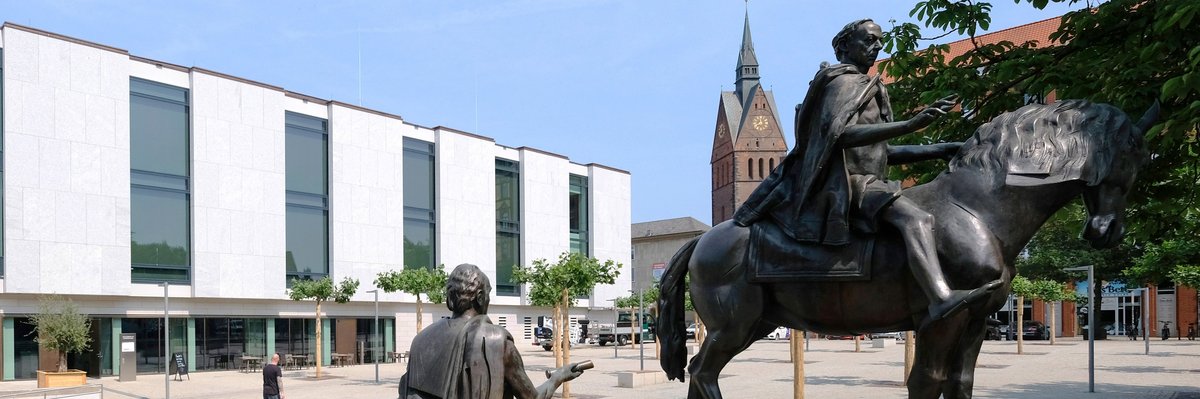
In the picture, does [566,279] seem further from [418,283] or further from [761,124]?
[761,124]

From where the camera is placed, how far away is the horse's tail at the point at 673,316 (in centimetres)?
545

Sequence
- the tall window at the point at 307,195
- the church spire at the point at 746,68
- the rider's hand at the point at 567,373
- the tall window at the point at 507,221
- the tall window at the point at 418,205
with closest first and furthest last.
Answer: the rider's hand at the point at 567,373, the tall window at the point at 307,195, the tall window at the point at 418,205, the tall window at the point at 507,221, the church spire at the point at 746,68

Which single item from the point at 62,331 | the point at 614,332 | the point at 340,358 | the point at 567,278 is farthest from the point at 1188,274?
the point at 62,331

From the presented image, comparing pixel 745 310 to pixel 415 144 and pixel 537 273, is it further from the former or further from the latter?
pixel 415 144

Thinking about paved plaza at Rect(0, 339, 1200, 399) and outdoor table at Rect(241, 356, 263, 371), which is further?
outdoor table at Rect(241, 356, 263, 371)

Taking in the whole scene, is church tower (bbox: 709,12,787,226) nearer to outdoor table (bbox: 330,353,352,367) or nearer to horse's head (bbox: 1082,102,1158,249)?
outdoor table (bbox: 330,353,352,367)

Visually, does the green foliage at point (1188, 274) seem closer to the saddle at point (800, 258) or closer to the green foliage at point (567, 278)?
the green foliage at point (567, 278)

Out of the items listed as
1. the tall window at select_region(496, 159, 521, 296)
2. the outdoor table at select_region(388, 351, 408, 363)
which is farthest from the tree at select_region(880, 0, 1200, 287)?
the tall window at select_region(496, 159, 521, 296)

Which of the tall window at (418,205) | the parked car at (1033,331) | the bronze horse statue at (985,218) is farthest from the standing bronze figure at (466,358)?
the parked car at (1033,331)

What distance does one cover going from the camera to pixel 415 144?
5334 centimetres

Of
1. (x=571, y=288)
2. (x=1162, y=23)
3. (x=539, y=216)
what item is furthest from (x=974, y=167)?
(x=539, y=216)

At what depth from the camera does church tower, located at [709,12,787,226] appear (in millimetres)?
125375

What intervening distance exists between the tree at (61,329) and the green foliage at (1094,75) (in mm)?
Result: 31056

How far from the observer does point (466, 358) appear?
15.2 ft
